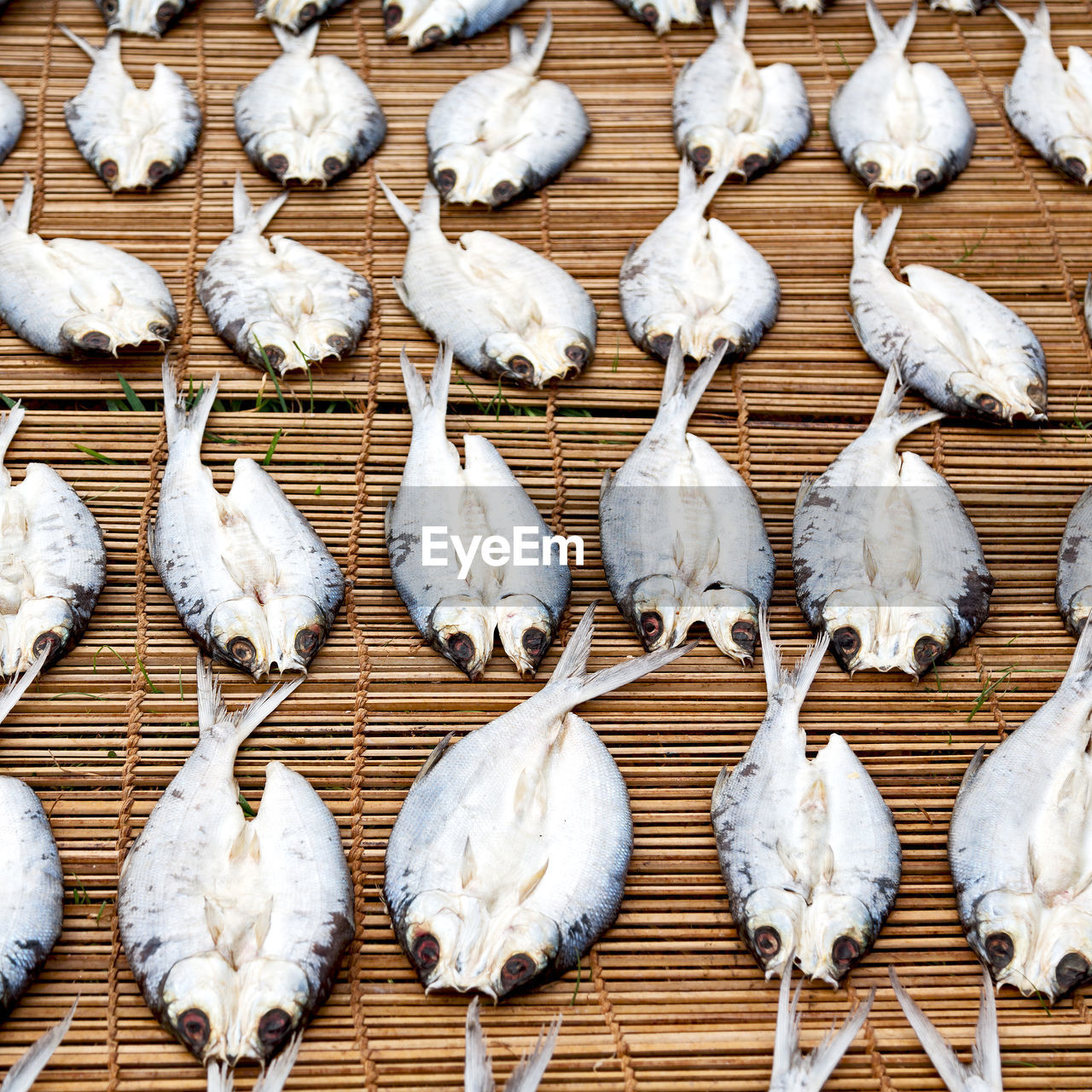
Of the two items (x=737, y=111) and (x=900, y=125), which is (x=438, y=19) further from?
(x=900, y=125)

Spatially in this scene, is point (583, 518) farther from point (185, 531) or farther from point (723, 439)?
point (185, 531)

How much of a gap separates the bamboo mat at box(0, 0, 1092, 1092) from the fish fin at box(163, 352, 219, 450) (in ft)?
0.45

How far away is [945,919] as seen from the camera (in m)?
3.33

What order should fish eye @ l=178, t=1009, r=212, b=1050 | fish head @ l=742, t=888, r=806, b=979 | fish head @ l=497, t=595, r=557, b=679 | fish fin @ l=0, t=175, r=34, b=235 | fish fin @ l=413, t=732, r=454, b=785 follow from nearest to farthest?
fish eye @ l=178, t=1009, r=212, b=1050
fish head @ l=742, t=888, r=806, b=979
fish fin @ l=413, t=732, r=454, b=785
fish head @ l=497, t=595, r=557, b=679
fish fin @ l=0, t=175, r=34, b=235

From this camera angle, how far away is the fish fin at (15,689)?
358 centimetres

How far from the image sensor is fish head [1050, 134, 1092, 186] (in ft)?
17.7

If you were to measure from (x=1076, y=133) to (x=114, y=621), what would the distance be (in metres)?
5.05

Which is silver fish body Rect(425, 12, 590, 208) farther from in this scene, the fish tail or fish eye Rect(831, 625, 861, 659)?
fish eye Rect(831, 625, 861, 659)

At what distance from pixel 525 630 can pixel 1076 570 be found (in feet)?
6.68

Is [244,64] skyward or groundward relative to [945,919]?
skyward

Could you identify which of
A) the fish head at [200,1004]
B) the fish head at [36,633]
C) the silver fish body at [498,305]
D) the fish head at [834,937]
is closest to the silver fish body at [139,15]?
the silver fish body at [498,305]

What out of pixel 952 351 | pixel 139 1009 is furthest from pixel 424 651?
pixel 952 351

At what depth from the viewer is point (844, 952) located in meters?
3.14

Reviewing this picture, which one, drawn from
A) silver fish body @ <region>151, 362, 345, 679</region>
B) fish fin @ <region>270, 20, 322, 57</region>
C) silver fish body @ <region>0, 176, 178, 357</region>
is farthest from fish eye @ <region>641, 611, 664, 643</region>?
fish fin @ <region>270, 20, 322, 57</region>
